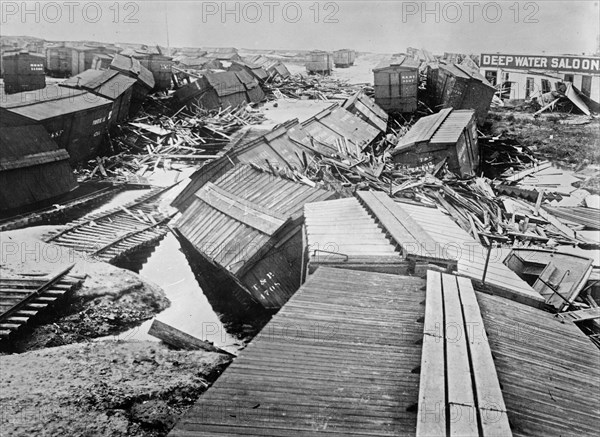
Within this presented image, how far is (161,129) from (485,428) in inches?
1325

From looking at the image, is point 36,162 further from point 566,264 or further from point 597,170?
point 597,170

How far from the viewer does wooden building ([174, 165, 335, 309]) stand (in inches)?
511

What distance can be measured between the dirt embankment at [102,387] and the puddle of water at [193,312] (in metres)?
1.47

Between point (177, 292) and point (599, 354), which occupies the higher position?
point (599, 354)

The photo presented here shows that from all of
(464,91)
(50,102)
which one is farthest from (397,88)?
(50,102)

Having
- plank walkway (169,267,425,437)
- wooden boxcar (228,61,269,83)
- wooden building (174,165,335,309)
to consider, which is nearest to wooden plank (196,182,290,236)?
wooden building (174,165,335,309)

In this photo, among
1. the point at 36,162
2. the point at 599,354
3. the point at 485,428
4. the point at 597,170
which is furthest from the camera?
the point at 597,170

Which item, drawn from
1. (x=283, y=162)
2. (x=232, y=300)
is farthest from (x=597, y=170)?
(x=232, y=300)

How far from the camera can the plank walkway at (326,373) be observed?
475 centimetres

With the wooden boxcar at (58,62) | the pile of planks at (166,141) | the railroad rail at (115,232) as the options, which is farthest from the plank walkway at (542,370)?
the wooden boxcar at (58,62)

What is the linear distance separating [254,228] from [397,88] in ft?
81.4

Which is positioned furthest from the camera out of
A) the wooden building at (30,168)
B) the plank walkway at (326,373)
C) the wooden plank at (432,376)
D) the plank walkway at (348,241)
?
the wooden building at (30,168)

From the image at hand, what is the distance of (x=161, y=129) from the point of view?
35.3m

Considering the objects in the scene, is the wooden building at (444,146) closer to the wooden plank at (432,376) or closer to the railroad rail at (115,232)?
the railroad rail at (115,232)
